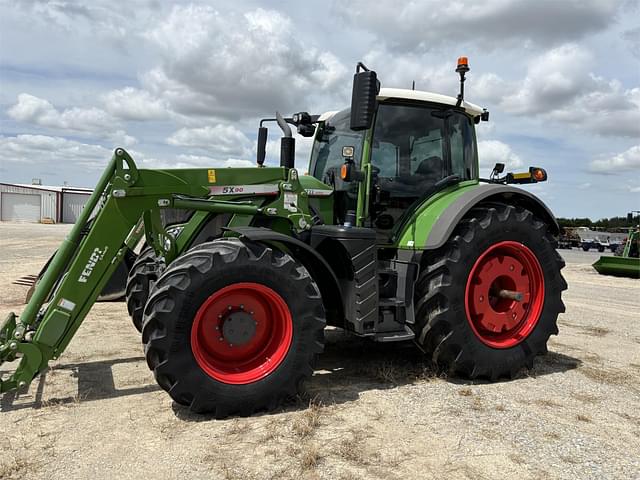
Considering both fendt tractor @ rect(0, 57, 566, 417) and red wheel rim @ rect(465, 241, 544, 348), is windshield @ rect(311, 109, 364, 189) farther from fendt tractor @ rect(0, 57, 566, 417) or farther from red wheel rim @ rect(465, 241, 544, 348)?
red wheel rim @ rect(465, 241, 544, 348)

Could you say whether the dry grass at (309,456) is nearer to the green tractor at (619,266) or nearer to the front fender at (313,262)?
the front fender at (313,262)

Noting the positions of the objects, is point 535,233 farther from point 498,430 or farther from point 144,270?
point 144,270

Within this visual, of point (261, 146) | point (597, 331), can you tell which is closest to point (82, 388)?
point (261, 146)

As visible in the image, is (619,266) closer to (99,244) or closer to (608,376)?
(608,376)

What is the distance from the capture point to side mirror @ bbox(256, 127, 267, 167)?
5.80 m

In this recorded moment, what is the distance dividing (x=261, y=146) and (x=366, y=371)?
8.76ft

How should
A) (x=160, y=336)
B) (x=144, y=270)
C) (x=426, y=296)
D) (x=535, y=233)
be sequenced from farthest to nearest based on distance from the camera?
(x=144, y=270)
(x=535, y=233)
(x=426, y=296)
(x=160, y=336)

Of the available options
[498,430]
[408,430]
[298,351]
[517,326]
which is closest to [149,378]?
[298,351]

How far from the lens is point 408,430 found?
3562 millimetres

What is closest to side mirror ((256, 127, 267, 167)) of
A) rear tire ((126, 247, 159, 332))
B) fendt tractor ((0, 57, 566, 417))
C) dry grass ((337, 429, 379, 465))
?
fendt tractor ((0, 57, 566, 417))

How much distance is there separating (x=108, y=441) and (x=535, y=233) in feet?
13.1

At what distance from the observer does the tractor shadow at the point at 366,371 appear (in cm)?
411

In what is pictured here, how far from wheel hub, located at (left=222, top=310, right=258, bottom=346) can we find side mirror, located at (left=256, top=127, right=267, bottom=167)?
245 centimetres

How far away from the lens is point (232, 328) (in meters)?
3.83
